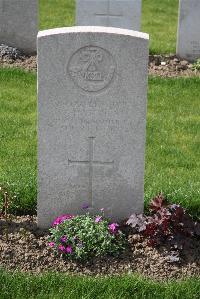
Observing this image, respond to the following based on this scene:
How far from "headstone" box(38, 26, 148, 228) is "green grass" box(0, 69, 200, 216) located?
0.46 meters

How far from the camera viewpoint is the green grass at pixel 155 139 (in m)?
5.82

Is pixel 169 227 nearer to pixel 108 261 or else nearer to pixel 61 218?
pixel 108 261

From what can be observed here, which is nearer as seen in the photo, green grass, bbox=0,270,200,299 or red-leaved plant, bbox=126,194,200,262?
green grass, bbox=0,270,200,299

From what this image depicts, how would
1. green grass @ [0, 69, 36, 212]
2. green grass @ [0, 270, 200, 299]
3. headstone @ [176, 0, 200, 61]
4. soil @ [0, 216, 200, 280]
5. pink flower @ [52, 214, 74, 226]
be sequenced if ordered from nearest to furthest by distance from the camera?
green grass @ [0, 270, 200, 299] < soil @ [0, 216, 200, 280] < pink flower @ [52, 214, 74, 226] < green grass @ [0, 69, 36, 212] < headstone @ [176, 0, 200, 61]

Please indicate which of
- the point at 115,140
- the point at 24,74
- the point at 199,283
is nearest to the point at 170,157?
the point at 115,140

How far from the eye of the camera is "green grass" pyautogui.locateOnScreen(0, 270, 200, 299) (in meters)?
4.49

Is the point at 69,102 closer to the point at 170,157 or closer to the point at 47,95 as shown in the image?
the point at 47,95

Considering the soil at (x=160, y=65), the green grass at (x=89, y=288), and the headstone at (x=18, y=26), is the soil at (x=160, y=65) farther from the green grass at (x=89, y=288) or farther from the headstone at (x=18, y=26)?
the green grass at (x=89, y=288)

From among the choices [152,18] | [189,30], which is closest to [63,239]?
[189,30]

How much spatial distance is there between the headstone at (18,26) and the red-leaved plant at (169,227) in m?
5.74

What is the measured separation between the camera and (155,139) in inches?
291

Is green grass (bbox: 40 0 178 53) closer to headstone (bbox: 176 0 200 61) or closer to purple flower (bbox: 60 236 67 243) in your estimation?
headstone (bbox: 176 0 200 61)

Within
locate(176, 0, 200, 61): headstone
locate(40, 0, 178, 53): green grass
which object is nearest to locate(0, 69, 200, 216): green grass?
locate(176, 0, 200, 61): headstone

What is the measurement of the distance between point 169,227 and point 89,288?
79cm
